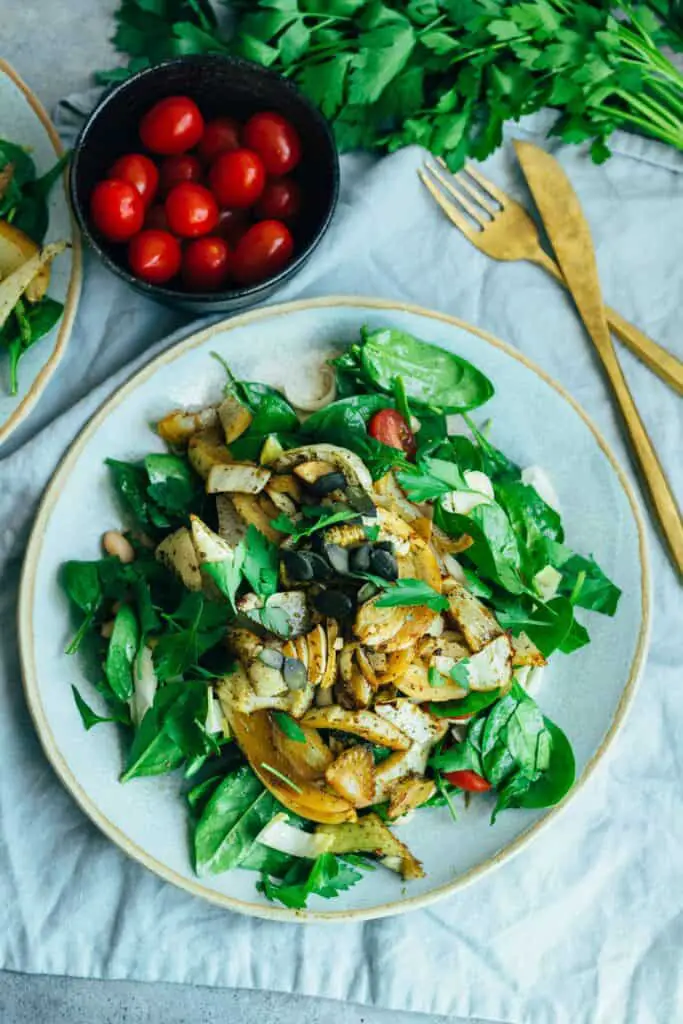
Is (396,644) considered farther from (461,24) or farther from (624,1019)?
(461,24)

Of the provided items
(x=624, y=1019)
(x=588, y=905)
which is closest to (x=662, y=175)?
(x=588, y=905)

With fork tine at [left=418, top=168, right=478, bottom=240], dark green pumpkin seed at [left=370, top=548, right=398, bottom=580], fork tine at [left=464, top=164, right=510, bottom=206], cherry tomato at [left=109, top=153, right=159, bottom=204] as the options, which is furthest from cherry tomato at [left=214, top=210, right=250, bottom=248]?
dark green pumpkin seed at [left=370, top=548, right=398, bottom=580]

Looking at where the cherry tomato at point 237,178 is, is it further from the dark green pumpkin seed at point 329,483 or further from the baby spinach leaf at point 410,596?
the baby spinach leaf at point 410,596

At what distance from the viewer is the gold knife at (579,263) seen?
212cm

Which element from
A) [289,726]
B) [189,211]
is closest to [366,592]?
[289,726]

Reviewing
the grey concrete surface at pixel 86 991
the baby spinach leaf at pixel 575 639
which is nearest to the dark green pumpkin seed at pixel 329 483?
the baby spinach leaf at pixel 575 639

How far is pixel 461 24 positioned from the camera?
1.94 metres

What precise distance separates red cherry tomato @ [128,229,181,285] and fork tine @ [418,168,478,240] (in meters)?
0.55

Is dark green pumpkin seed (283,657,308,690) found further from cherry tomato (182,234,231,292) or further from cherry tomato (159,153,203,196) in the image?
cherry tomato (159,153,203,196)

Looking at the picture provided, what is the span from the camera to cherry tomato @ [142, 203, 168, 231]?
1.95 metres

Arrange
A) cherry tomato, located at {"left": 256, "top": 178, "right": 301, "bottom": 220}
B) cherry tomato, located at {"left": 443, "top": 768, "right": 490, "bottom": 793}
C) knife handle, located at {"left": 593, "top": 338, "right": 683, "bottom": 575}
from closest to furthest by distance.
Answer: cherry tomato, located at {"left": 443, "top": 768, "right": 490, "bottom": 793}
cherry tomato, located at {"left": 256, "top": 178, "right": 301, "bottom": 220}
knife handle, located at {"left": 593, "top": 338, "right": 683, "bottom": 575}

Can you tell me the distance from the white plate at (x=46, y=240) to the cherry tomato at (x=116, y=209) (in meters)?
0.11

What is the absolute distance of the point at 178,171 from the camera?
1.98 metres

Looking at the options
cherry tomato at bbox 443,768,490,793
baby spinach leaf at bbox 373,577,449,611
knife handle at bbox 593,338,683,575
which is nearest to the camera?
baby spinach leaf at bbox 373,577,449,611
